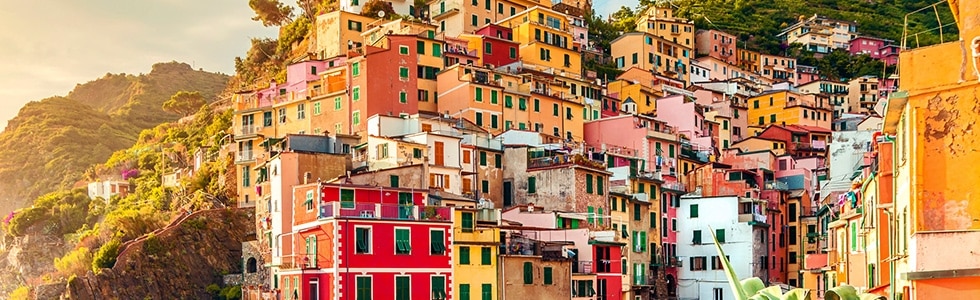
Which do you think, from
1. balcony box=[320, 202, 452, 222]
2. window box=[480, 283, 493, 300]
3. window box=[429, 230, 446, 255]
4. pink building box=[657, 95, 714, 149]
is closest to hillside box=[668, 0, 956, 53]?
pink building box=[657, 95, 714, 149]

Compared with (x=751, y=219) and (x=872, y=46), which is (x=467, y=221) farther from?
(x=872, y=46)

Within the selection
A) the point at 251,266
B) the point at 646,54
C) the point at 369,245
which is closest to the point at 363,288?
the point at 369,245

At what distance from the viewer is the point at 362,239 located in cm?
4312

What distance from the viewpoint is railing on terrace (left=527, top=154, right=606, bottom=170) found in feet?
184

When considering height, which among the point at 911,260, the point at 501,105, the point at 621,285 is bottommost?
the point at 621,285

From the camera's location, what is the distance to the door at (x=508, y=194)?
188 ft

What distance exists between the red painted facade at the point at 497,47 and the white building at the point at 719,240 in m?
17.3

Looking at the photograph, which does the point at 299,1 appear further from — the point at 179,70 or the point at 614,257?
the point at 179,70

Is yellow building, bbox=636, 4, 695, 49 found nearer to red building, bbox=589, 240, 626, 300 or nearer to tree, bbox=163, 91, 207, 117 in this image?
tree, bbox=163, 91, 207, 117

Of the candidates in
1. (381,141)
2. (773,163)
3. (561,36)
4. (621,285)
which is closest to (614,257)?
(621,285)

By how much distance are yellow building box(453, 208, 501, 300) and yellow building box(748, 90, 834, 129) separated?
49.1m

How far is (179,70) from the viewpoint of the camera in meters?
183

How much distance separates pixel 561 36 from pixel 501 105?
16945 mm

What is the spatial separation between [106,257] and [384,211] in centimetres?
2415
